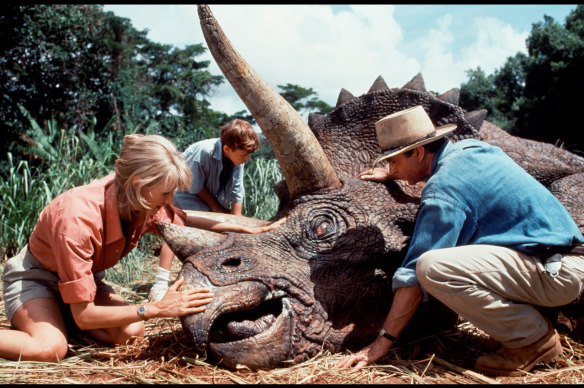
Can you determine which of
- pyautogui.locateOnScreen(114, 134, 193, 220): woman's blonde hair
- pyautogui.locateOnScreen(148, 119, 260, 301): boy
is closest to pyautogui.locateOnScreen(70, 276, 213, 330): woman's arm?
pyautogui.locateOnScreen(114, 134, 193, 220): woman's blonde hair

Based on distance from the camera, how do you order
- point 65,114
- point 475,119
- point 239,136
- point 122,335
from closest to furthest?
1. point 122,335
2. point 475,119
3. point 239,136
4. point 65,114

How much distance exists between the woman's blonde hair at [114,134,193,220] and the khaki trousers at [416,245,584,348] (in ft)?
4.76

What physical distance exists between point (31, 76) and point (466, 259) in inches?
460

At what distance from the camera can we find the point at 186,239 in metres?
2.82

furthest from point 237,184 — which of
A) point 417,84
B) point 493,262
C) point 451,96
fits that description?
point 493,262

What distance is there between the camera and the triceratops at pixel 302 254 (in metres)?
2.54

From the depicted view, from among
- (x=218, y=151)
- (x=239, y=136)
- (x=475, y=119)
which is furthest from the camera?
(x=218, y=151)

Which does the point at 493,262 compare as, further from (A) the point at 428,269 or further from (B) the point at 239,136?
(B) the point at 239,136

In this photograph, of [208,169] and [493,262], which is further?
[208,169]

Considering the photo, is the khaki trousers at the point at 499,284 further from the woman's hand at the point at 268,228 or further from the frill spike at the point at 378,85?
the frill spike at the point at 378,85

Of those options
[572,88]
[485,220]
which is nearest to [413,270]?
[485,220]

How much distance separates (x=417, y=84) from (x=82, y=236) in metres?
2.98

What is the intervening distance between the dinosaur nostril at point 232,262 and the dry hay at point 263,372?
49cm

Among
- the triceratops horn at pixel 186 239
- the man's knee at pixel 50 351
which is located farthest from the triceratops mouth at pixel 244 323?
the man's knee at pixel 50 351
